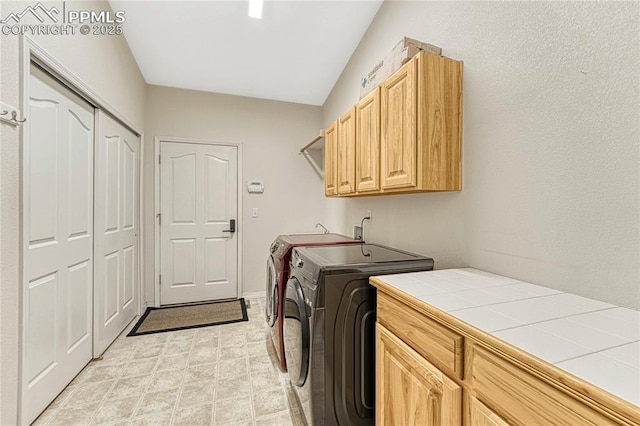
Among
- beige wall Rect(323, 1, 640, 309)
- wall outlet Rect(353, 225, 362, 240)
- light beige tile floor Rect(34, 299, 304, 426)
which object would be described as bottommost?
light beige tile floor Rect(34, 299, 304, 426)

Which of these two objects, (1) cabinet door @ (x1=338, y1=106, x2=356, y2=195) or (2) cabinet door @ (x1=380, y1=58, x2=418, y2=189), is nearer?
(2) cabinet door @ (x1=380, y1=58, x2=418, y2=189)

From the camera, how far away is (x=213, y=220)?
3.49 m

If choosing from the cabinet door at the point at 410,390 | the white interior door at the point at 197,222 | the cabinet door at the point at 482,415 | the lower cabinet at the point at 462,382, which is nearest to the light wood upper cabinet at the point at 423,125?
the lower cabinet at the point at 462,382

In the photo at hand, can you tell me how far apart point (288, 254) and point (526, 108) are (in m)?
1.55

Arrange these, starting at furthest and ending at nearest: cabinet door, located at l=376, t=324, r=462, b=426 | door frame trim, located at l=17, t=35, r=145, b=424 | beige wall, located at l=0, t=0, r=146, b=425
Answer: door frame trim, located at l=17, t=35, r=145, b=424
beige wall, located at l=0, t=0, r=146, b=425
cabinet door, located at l=376, t=324, r=462, b=426

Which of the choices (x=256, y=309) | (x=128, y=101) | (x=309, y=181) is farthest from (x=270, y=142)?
(x=256, y=309)

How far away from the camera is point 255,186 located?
361 cm

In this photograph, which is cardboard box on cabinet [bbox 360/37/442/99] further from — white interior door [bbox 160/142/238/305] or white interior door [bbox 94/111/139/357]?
white interior door [bbox 160/142/238/305]

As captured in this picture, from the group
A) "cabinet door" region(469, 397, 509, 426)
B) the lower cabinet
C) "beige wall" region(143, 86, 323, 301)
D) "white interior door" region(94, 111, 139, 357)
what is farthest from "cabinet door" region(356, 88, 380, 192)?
"white interior door" region(94, 111, 139, 357)

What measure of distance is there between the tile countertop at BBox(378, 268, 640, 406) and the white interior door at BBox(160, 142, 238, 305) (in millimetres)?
2822

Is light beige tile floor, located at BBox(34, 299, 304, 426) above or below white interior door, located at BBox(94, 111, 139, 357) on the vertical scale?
below

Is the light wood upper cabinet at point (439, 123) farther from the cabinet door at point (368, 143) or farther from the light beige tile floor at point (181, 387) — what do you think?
the light beige tile floor at point (181, 387)

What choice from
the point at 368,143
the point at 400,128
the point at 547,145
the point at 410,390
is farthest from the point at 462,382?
the point at 368,143

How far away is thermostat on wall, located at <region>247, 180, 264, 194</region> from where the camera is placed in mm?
3590
